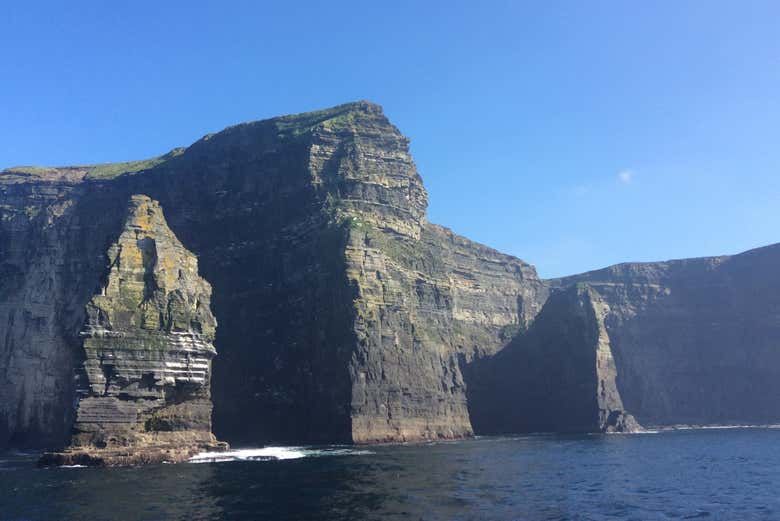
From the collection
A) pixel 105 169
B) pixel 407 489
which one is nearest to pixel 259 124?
pixel 105 169

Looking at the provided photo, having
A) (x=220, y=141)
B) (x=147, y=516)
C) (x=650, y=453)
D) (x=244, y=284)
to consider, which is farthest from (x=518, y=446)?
(x=220, y=141)

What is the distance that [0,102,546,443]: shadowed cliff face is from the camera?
117312mm

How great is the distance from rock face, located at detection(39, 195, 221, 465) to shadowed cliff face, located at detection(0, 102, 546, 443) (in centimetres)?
3323

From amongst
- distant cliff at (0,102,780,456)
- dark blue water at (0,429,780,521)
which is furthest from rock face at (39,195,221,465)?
dark blue water at (0,429,780,521)

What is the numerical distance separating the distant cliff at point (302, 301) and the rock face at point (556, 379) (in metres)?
0.37

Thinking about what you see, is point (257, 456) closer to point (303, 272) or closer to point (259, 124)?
point (303, 272)

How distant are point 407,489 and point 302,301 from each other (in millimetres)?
76739

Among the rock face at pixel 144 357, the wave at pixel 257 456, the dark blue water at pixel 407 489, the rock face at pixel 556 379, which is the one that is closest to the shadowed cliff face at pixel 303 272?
the rock face at pixel 556 379

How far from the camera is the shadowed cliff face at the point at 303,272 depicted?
385 ft

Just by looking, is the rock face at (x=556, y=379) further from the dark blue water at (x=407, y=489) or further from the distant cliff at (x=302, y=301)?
the dark blue water at (x=407, y=489)

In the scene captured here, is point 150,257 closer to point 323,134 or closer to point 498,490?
point 498,490

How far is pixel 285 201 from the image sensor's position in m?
142

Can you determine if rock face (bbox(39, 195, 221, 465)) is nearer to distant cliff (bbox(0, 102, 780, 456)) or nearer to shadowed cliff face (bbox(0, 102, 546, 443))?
distant cliff (bbox(0, 102, 780, 456))

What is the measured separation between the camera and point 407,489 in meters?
52.6
